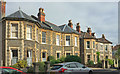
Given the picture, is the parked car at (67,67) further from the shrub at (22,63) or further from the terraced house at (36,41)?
the terraced house at (36,41)

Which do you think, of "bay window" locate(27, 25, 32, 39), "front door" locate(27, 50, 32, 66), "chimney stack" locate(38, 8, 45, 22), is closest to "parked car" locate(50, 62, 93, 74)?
"front door" locate(27, 50, 32, 66)

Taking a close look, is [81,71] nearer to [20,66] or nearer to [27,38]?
[20,66]

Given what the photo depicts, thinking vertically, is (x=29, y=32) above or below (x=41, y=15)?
below

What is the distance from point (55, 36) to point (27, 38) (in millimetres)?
8598

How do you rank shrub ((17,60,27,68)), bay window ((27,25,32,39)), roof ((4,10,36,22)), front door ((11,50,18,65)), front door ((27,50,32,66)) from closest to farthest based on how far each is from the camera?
shrub ((17,60,27,68))
front door ((11,50,18,65))
roof ((4,10,36,22))
front door ((27,50,32,66))
bay window ((27,25,32,39))

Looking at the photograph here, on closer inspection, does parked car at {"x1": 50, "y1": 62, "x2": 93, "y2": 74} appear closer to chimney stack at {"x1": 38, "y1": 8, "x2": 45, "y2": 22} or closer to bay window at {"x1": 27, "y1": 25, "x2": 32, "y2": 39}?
bay window at {"x1": 27, "y1": 25, "x2": 32, "y2": 39}

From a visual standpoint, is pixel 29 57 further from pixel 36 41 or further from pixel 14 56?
pixel 36 41

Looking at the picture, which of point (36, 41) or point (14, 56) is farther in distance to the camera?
point (36, 41)

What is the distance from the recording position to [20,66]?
63.6 feet

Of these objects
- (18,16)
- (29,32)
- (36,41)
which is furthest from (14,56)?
(18,16)

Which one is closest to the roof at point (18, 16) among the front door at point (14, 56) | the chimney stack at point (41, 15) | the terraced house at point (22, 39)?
the terraced house at point (22, 39)

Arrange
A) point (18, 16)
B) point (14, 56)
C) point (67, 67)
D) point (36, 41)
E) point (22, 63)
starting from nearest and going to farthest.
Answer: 1. point (67, 67)
2. point (22, 63)
3. point (14, 56)
4. point (18, 16)
5. point (36, 41)

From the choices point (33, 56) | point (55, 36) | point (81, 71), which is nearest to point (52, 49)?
point (55, 36)

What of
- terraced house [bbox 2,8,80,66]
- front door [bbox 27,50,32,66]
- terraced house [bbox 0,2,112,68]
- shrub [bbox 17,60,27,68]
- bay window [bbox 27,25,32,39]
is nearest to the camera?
shrub [bbox 17,60,27,68]
